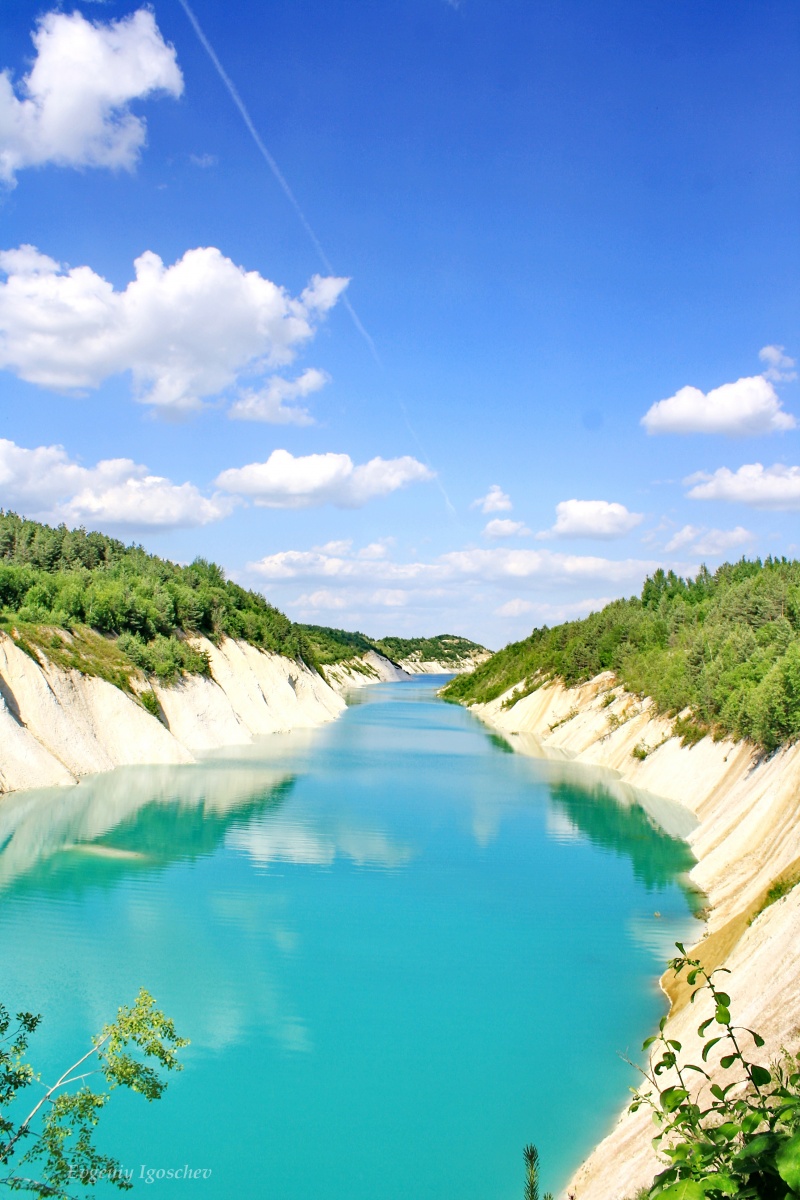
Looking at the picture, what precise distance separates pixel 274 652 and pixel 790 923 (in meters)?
81.5

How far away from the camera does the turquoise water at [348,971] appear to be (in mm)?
13055

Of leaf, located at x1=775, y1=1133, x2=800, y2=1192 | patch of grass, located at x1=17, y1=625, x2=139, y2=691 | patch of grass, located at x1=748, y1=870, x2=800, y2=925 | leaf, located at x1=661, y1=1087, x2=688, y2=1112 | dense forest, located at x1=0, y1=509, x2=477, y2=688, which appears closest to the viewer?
leaf, located at x1=775, y1=1133, x2=800, y2=1192

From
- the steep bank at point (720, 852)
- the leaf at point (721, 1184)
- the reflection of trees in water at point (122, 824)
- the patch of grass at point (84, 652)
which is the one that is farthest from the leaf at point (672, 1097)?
the patch of grass at point (84, 652)

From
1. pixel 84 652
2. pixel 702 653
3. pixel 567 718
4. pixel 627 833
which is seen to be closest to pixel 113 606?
pixel 84 652

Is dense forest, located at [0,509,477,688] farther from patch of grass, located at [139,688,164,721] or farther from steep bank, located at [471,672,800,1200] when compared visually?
steep bank, located at [471,672,800,1200]

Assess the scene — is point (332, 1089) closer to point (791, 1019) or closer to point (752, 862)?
point (791, 1019)

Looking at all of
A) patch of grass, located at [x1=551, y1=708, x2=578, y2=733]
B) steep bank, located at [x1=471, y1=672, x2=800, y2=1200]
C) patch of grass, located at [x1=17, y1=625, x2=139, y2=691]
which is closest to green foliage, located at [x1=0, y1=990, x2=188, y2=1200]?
steep bank, located at [x1=471, y1=672, x2=800, y2=1200]

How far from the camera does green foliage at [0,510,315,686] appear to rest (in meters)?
52.8

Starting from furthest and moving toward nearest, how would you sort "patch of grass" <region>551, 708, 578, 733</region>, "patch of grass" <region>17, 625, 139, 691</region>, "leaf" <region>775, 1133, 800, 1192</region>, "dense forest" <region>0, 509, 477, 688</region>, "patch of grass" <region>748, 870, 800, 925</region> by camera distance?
"patch of grass" <region>551, 708, 578, 733</region> < "dense forest" <region>0, 509, 477, 688</region> < "patch of grass" <region>17, 625, 139, 691</region> < "patch of grass" <region>748, 870, 800, 925</region> < "leaf" <region>775, 1133, 800, 1192</region>

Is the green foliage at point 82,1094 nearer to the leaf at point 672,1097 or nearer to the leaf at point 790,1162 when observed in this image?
the leaf at point 672,1097

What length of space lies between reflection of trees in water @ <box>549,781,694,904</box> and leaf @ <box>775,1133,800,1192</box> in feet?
90.5

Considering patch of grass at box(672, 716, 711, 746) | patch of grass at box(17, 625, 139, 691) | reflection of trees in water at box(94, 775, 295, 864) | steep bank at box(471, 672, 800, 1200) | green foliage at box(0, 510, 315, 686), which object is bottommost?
reflection of trees in water at box(94, 775, 295, 864)

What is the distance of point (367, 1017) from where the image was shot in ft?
55.8

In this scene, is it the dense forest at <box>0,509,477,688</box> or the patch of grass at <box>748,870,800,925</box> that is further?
the dense forest at <box>0,509,477,688</box>
